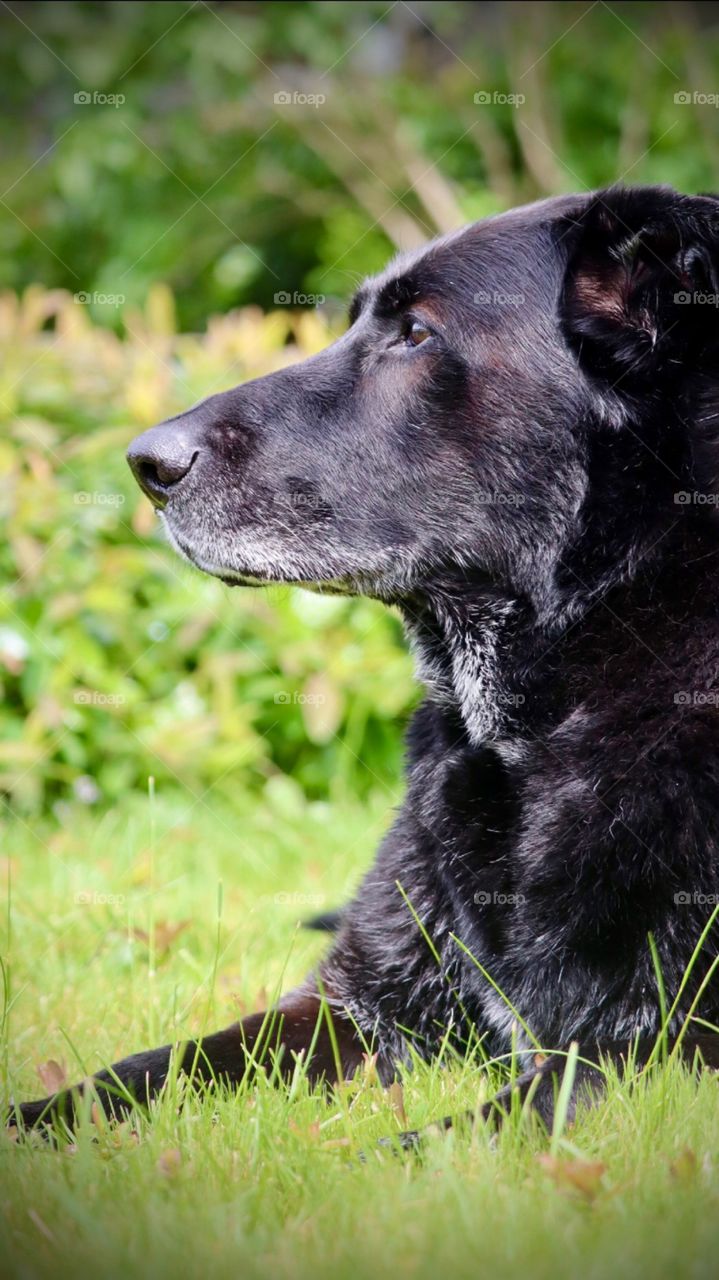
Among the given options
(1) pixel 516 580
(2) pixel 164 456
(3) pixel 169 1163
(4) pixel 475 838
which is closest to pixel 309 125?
(2) pixel 164 456

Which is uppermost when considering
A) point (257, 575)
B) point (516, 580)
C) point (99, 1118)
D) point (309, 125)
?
point (309, 125)

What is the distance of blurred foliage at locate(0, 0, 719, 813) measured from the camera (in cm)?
418

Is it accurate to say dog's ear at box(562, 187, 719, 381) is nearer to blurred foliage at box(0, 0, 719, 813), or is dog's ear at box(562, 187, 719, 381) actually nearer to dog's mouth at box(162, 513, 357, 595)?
dog's mouth at box(162, 513, 357, 595)

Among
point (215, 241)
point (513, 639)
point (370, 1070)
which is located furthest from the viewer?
point (215, 241)

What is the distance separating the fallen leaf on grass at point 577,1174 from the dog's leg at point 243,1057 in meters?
0.52

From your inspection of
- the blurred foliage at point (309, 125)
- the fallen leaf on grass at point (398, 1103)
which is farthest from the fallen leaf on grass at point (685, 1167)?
the blurred foliage at point (309, 125)

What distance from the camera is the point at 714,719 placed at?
81.2 inches

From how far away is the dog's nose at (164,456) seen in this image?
2.46 meters

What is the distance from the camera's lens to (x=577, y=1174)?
57.9 inches

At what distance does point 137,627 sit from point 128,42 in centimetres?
430

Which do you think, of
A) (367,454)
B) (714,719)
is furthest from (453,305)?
(714,719)

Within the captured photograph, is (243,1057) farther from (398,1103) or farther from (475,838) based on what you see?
(475,838)

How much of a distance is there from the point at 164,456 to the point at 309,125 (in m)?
5.69

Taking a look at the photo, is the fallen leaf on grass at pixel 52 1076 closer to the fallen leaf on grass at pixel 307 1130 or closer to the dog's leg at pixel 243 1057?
the dog's leg at pixel 243 1057
